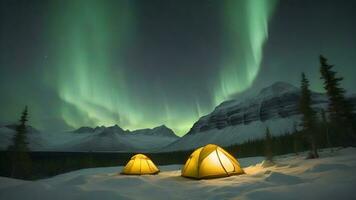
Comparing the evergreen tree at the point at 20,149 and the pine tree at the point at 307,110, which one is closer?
the pine tree at the point at 307,110

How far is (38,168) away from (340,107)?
5962 centimetres

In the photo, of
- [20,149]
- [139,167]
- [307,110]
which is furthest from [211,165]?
[20,149]

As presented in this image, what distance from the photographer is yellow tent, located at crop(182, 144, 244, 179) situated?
A: 12812mm

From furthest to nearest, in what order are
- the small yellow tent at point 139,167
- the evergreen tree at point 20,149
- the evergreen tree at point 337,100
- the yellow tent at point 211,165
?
the evergreen tree at point 20,149
the evergreen tree at point 337,100
the small yellow tent at point 139,167
the yellow tent at point 211,165

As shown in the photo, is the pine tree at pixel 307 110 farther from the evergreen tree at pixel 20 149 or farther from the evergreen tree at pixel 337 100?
the evergreen tree at pixel 20 149

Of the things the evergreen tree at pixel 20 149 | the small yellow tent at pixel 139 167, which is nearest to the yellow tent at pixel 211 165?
the small yellow tent at pixel 139 167

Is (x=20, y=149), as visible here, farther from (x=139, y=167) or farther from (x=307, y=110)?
(x=307, y=110)

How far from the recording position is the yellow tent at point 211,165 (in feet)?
42.0

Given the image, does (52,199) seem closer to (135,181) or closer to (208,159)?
(135,181)

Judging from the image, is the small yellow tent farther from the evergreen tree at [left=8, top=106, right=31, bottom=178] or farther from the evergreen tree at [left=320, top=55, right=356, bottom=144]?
the evergreen tree at [left=8, top=106, right=31, bottom=178]

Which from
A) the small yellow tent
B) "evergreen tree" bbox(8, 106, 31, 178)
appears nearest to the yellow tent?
the small yellow tent

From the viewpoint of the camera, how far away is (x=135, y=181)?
11047 mm

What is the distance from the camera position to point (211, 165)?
1307 centimetres

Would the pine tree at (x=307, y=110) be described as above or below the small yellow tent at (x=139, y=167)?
above
